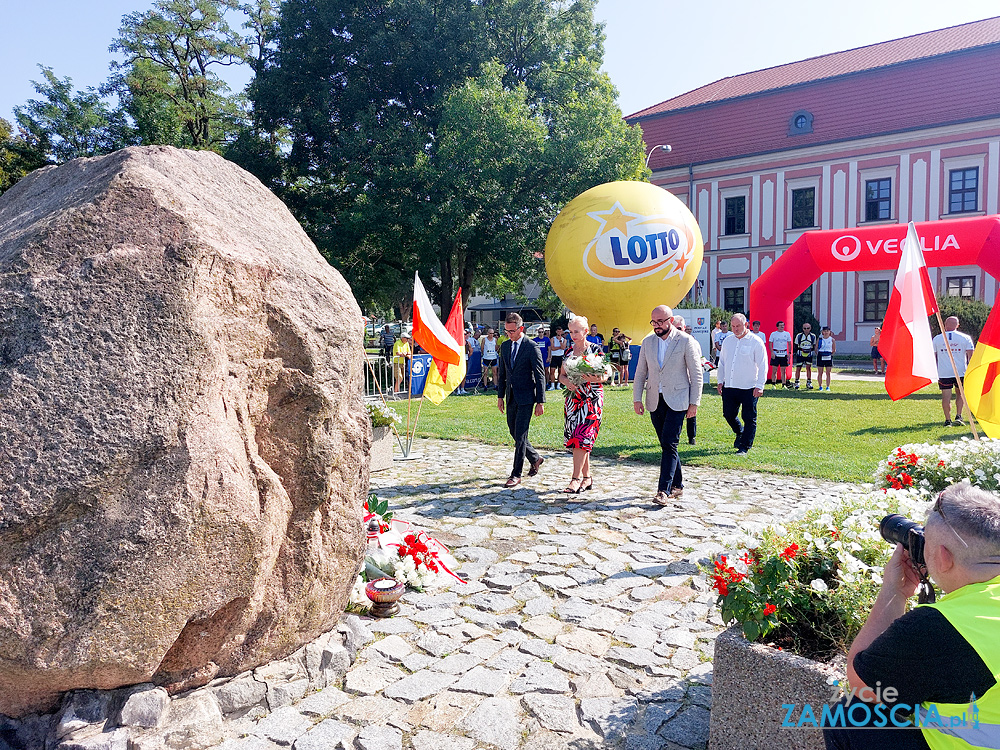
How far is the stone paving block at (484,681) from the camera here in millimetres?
3545

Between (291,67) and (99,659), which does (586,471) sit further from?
(291,67)

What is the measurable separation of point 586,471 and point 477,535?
2006 millimetres

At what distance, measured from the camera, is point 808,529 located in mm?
3254

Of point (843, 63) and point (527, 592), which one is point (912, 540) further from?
point (843, 63)

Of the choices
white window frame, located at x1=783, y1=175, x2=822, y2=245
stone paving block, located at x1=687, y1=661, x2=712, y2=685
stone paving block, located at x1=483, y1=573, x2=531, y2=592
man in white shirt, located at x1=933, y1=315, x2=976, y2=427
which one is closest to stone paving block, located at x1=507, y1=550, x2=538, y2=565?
stone paving block, located at x1=483, y1=573, x2=531, y2=592

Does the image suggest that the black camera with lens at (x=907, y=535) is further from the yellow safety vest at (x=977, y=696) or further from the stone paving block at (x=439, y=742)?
the stone paving block at (x=439, y=742)

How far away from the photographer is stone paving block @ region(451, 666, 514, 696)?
3545mm

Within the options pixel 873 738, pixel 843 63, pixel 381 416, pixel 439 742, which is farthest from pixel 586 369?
pixel 843 63

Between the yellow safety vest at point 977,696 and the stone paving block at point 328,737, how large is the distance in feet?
7.62

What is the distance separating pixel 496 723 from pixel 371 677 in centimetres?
80

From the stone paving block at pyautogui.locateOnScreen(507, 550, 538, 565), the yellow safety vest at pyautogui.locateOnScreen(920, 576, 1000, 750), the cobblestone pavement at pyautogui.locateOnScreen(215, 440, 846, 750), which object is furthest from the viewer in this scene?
the stone paving block at pyautogui.locateOnScreen(507, 550, 538, 565)

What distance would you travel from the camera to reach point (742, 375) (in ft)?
30.8

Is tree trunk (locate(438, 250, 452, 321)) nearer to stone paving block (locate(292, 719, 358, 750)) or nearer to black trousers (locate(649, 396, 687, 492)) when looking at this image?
black trousers (locate(649, 396, 687, 492))

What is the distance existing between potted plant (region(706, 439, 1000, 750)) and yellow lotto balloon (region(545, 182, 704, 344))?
13546 mm
